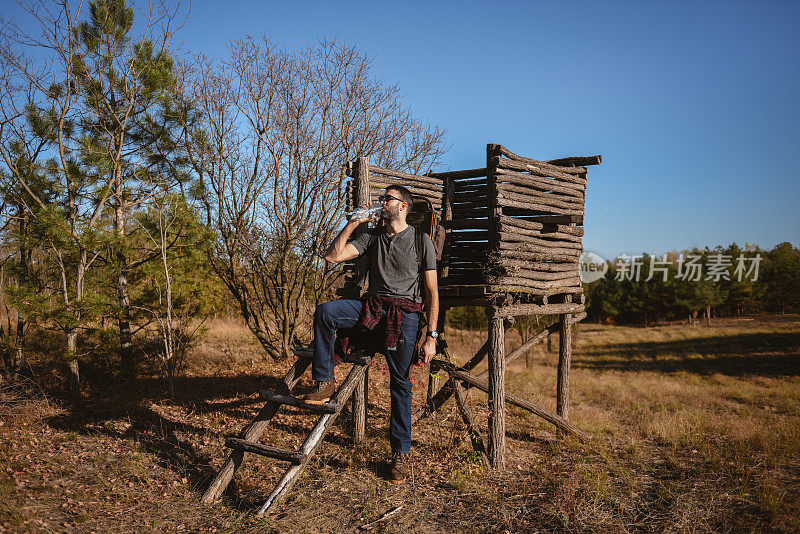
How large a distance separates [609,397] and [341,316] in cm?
1170

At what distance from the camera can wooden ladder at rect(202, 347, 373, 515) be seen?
183 inches

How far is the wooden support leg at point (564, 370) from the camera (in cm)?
902

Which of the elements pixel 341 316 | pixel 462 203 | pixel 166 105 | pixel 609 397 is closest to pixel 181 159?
pixel 166 105

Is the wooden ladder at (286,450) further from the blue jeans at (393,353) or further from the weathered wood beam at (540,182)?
the weathered wood beam at (540,182)

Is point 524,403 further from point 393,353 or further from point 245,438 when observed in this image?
point 245,438

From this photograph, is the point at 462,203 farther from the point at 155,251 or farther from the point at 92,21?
the point at 92,21

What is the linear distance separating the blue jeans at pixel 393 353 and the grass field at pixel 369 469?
79 centimetres

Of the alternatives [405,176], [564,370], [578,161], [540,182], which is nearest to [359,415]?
[405,176]

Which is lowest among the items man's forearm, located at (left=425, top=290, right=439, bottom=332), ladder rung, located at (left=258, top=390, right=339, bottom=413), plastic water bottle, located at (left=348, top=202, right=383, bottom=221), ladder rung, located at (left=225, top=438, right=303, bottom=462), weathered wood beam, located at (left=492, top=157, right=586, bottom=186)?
ladder rung, located at (left=225, top=438, right=303, bottom=462)

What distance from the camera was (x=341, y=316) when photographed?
201 inches

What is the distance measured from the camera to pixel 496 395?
673 centimetres

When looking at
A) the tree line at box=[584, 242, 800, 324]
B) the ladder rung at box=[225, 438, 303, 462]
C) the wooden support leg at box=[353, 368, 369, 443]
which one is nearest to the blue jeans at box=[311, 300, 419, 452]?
the ladder rung at box=[225, 438, 303, 462]

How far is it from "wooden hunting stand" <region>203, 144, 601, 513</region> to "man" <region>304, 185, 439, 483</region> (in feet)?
1.29

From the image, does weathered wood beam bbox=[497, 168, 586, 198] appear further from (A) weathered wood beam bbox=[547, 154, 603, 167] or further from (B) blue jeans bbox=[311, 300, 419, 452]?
(B) blue jeans bbox=[311, 300, 419, 452]
